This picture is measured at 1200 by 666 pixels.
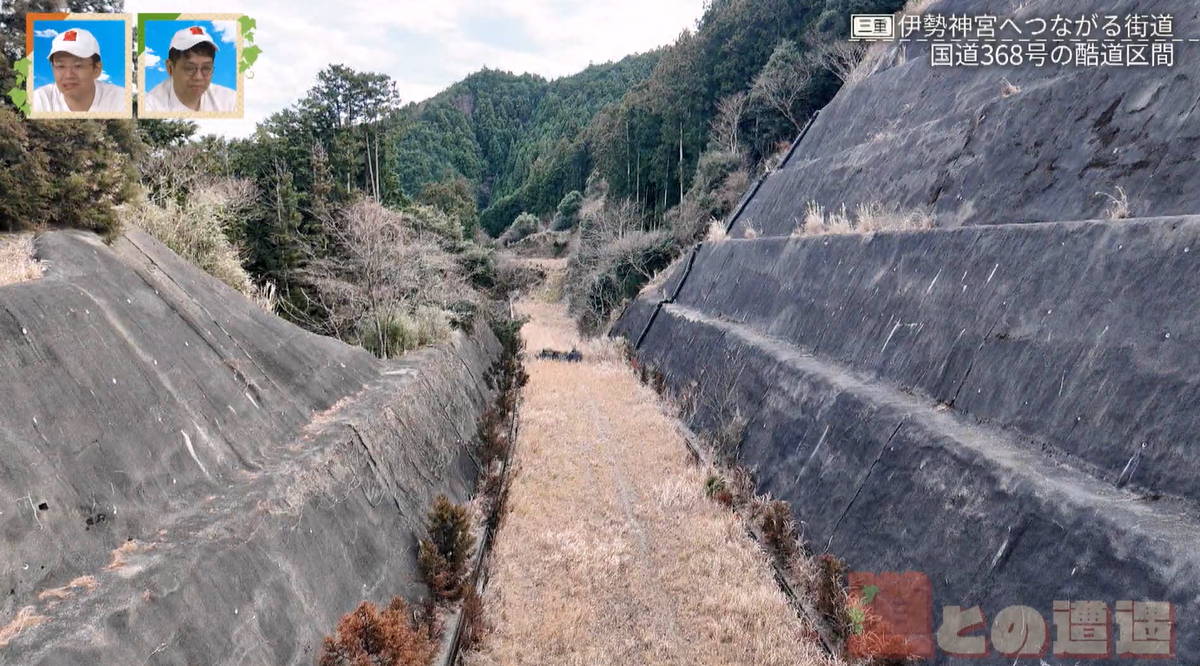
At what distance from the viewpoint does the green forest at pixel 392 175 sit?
282 inches

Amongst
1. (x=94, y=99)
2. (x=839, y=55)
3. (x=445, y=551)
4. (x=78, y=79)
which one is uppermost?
(x=839, y=55)

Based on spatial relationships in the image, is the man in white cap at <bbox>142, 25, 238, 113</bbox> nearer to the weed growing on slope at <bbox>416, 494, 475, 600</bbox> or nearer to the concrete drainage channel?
the weed growing on slope at <bbox>416, 494, 475, 600</bbox>

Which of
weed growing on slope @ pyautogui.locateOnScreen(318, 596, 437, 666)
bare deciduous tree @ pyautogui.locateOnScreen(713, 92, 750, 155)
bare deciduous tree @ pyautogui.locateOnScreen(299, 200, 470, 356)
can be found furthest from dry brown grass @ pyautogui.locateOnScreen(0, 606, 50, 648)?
bare deciduous tree @ pyautogui.locateOnScreen(713, 92, 750, 155)

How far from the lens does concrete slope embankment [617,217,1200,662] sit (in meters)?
4.34

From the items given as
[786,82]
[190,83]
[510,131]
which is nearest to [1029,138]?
[190,83]

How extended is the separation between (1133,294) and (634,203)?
37.0 meters

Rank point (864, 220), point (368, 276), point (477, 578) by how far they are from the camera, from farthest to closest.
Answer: point (368, 276), point (864, 220), point (477, 578)

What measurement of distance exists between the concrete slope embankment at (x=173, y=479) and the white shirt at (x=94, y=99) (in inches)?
62.6

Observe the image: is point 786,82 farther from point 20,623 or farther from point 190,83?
point 20,623

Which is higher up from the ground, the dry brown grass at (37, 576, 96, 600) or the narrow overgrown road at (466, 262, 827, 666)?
the dry brown grass at (37, 576, 96, 600)

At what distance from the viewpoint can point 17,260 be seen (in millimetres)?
5383

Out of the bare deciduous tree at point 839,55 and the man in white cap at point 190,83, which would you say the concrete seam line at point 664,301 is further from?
the man in white cap at point 190,83

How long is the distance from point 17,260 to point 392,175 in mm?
27842

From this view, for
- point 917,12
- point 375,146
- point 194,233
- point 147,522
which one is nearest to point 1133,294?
point 147,522
